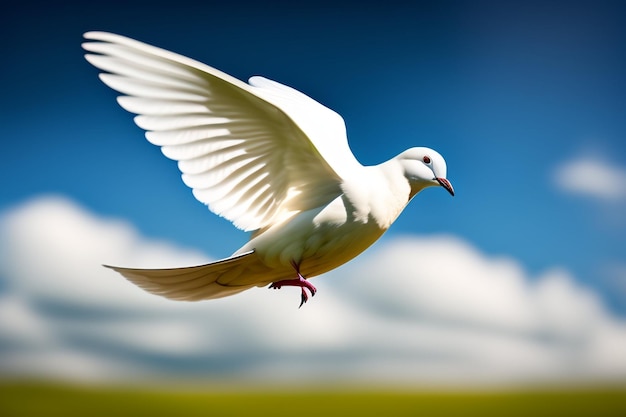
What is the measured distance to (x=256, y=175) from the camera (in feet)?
10.6

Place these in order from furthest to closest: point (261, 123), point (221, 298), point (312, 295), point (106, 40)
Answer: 1. point (221, 298)
2. point (312, 295)
3. point (261, 123)
4. point (106, 40)

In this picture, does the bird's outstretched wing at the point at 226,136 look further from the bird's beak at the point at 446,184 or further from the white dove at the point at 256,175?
the bird's beak at the point at 446,184

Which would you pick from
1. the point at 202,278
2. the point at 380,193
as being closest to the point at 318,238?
the point at 380,193

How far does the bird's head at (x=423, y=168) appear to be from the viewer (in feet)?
10.6

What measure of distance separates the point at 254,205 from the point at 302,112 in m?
0.68

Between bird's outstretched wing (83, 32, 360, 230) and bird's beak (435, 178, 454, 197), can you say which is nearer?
bird's outstretched wing (83, 32, 360, 230)

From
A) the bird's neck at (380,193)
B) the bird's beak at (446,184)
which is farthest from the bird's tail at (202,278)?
the bird's beak at (446,184)

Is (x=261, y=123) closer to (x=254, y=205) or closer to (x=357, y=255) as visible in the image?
(x=254, y=205)

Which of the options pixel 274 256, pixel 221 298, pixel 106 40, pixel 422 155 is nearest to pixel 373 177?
pixel 422 155

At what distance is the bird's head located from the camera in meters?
3.22

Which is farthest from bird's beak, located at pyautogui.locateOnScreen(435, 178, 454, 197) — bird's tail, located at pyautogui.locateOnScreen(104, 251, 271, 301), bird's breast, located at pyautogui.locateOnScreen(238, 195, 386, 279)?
bird's tail, located at pyautogui.locateOnScreen(104, 251, 271, 301)

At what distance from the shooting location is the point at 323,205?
10.2 ft

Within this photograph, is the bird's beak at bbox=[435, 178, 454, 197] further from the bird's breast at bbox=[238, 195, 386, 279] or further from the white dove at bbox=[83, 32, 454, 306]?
the bird's breast at bbox=[238, 195, 386, 279]

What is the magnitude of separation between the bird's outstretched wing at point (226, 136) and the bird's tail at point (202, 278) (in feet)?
0.66
